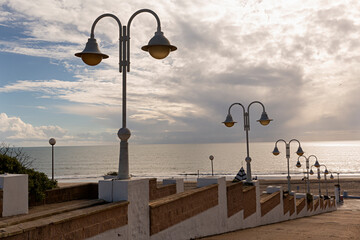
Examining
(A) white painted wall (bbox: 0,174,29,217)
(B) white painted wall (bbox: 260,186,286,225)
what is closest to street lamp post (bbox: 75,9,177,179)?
(A) white painted wall (bbox: 0,174,29,217)

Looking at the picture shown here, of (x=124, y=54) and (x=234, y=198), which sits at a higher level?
(x=124, y=54)

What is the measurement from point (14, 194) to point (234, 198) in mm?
7769

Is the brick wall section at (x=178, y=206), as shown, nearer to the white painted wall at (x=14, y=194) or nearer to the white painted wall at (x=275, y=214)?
the white painted wall at (x=14, y=194)

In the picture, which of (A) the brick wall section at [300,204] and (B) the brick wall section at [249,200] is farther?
(A) the brick wall section at [300,204]

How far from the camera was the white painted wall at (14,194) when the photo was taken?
25.1 feet

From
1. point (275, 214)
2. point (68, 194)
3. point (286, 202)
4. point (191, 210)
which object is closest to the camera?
point (191, 210)

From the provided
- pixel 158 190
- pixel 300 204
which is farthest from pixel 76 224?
pixel 300 204

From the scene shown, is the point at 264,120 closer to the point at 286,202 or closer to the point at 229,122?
the point at 229,122

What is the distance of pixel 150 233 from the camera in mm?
7652

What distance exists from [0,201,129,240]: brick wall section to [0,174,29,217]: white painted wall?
2529 millimetres

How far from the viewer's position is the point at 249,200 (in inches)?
560

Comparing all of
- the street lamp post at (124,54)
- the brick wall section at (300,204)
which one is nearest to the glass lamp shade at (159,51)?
the street lamp post at (124,54)

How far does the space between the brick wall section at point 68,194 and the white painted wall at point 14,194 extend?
1.92 metres

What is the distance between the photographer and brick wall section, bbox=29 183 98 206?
10.5 meters
